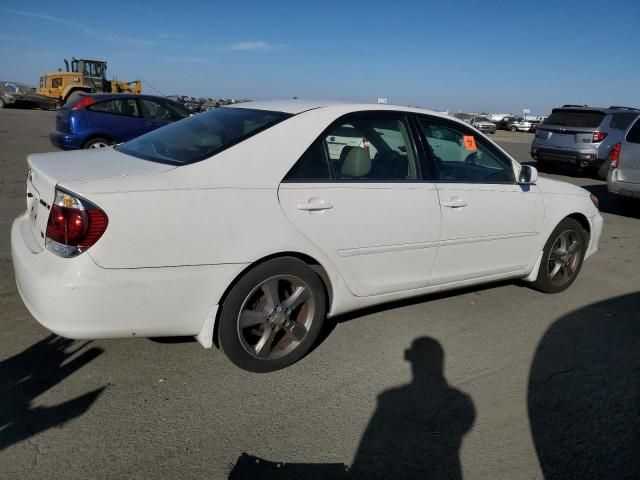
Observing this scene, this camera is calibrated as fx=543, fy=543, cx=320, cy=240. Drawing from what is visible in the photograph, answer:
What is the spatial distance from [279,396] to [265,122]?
163 centimetres

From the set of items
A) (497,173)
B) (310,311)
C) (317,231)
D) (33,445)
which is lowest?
(33,445)

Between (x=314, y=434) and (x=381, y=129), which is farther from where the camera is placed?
(x=381, y=129)

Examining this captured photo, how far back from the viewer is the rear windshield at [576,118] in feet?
42.5

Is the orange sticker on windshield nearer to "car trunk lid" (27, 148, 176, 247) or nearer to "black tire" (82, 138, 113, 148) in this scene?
"car trunk lid" (27, 148, 176, 247)

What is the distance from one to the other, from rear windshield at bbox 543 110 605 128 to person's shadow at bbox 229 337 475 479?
38.7 ft

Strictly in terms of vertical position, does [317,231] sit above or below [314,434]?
above

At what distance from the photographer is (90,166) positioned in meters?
3.02

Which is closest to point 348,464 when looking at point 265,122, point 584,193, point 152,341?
point 152,341

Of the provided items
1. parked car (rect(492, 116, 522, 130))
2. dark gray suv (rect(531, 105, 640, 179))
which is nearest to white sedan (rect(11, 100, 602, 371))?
dark gray suv (rect(531, 105, 640, 179))

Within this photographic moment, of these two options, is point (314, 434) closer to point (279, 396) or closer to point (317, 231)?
point (279, 396)

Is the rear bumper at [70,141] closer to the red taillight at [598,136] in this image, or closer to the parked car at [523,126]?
the red taillight at [598,136]

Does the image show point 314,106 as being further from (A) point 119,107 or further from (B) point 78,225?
(A) point 119,107

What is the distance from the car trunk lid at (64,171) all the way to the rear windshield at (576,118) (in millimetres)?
12524

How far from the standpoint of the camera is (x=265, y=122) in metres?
Result: 3.34
